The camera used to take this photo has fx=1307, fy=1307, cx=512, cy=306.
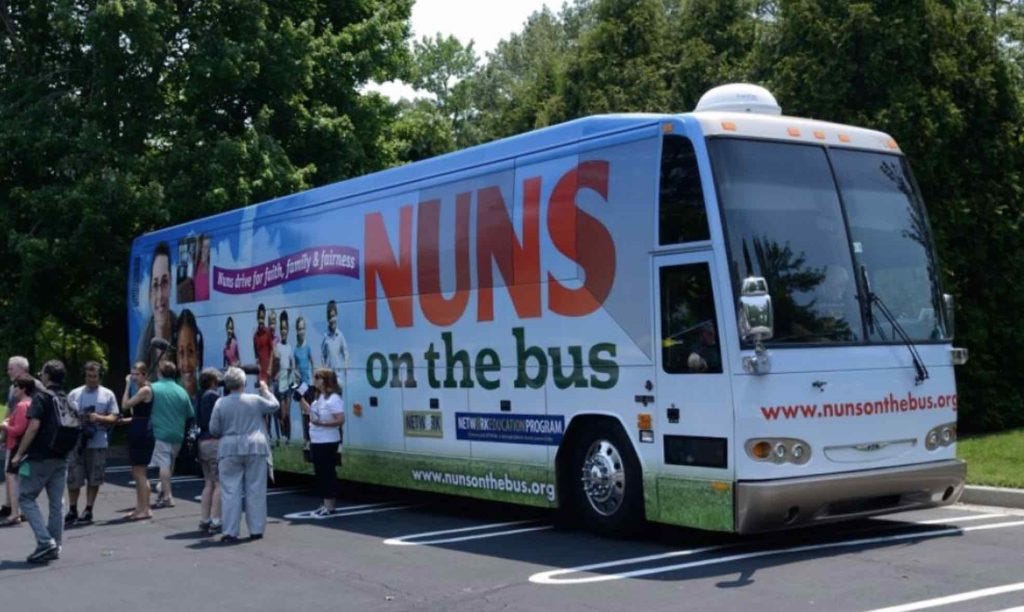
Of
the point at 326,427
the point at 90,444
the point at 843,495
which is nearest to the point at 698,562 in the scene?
the point at 843,495

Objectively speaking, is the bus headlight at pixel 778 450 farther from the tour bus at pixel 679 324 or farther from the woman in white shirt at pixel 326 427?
the woman in white shirt at pixel 326 427

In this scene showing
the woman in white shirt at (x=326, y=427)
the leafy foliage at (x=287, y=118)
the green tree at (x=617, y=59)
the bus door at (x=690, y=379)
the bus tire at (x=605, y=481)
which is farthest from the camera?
the green tree at (x=617, y=59)

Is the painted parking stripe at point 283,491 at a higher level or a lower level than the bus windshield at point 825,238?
lower

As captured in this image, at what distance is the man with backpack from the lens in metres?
11.5

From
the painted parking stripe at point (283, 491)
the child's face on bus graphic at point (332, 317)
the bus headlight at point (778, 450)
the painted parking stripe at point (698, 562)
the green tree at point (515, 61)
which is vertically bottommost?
the painted parking stripe at point (698, 562)

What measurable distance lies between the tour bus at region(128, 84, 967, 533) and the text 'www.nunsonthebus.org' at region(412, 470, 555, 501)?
0.02 meters

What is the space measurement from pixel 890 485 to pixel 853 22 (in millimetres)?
9769

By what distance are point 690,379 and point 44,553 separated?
5.96 metres

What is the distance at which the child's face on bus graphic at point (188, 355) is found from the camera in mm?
19094

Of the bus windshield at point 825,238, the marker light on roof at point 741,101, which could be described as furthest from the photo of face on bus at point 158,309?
the bus windshield at point 825,238

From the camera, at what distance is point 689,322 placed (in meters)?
10.4

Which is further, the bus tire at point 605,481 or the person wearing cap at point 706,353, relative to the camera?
the bus tire at point 605,481

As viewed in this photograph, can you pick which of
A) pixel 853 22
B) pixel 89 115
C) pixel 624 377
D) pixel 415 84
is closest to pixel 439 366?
pixel 624 377

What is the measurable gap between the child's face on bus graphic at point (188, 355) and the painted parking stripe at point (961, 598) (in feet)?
42.4
